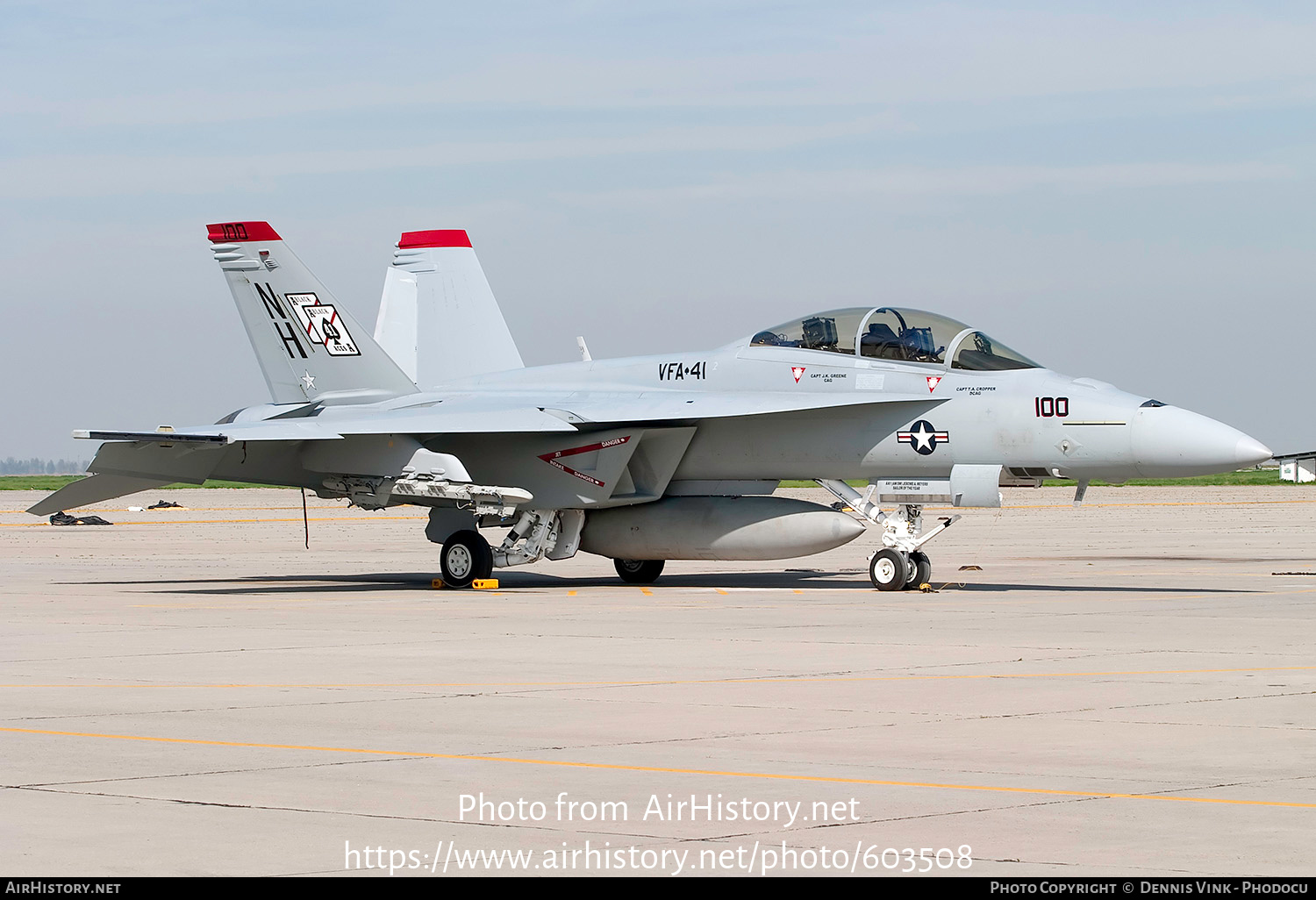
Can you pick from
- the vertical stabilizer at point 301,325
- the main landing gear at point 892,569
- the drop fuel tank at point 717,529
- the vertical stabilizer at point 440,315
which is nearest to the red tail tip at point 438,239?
the vertical stabilizer at point 440,315

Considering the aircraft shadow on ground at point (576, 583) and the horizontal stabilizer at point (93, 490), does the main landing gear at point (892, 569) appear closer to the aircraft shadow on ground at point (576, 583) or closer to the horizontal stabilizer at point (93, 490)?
the aircraft shadow on ground at point (576, 583)

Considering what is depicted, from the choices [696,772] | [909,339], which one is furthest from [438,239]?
[696,772]

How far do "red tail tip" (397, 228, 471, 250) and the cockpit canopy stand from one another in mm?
8188

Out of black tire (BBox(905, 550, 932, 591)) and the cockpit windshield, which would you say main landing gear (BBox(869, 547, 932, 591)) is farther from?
the cockpit windshield

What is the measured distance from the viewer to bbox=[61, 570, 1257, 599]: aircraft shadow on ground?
715 inches

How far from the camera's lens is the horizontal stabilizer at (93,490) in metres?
19.2

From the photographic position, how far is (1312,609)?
572 inches

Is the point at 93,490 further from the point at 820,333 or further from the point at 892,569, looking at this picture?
the point at 892,569

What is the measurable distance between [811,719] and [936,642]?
4.06m

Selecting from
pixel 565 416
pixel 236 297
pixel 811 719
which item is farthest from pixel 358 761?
pixel 236 297

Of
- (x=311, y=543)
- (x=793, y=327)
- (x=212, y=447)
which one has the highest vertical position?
(x=793, y=327)

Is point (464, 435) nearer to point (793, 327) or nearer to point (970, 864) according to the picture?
point (793, 327)

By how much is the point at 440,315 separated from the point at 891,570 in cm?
952

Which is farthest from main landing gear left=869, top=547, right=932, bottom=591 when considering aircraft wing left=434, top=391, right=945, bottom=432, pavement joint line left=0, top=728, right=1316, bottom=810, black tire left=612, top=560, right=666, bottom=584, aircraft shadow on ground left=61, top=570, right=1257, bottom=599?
pavement joint line left=0, top=728, right=1316, bottom=810
